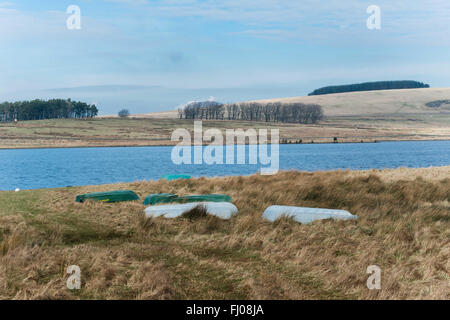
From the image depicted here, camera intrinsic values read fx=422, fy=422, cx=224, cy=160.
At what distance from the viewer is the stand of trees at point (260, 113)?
14088 cm

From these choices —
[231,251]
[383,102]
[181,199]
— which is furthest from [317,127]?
[231,251]

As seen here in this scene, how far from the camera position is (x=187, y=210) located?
37.6 ft

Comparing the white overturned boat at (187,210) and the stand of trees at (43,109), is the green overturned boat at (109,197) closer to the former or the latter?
the white overturned boat at (187,210)

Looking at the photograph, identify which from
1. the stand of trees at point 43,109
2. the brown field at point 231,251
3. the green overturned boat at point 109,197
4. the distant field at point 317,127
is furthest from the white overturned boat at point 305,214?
the stand of trees at point 43,109

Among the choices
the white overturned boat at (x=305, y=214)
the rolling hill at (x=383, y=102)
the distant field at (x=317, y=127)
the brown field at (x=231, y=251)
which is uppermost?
the rolling hill at (x=383, y=102)

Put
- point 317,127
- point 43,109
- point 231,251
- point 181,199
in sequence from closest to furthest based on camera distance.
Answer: point 231,251
point 181,199
point 317,127
point 43,109

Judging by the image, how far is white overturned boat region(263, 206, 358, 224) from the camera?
10734 mm

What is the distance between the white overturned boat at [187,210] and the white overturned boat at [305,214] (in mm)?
1016

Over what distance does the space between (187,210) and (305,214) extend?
315cm

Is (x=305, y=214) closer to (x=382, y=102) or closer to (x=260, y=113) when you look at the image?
(x=260, y=113)

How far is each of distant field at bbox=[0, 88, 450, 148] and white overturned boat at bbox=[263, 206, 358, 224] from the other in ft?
257

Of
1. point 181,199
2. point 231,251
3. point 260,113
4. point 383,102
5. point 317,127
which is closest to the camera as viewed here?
point 231,251

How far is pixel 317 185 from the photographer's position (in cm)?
1522
